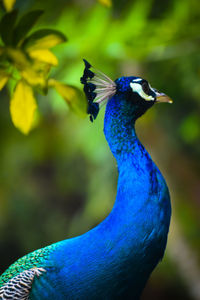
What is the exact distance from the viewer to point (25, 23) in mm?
907

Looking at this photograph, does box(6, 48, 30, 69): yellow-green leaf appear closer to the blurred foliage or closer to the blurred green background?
the blurred foliage

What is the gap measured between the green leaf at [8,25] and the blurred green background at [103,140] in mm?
568

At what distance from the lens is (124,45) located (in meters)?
2.01

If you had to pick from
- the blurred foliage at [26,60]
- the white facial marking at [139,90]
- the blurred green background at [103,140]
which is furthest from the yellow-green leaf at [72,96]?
the blurred green background at [103,140]

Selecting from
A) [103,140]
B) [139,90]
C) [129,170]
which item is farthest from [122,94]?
[103,140]

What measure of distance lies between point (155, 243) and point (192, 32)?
1.28m

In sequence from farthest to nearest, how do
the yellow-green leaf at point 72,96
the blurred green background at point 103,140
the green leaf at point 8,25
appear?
the blurred green background at point 103,140 → the yellow-green leaf at point 72,96 → the green leaf at point 8,25

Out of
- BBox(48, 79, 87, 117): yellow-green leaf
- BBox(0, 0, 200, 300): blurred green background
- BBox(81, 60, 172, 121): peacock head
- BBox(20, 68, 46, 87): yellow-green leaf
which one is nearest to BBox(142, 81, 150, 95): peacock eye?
BBox(81, 60, 172, 121): peacock head

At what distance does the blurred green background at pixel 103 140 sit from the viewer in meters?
1.99

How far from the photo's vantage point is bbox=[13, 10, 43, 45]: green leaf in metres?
0.91

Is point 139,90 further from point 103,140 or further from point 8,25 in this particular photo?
point 103,140

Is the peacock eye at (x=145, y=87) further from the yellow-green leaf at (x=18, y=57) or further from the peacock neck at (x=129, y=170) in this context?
the yellow-green leaf at (x=18, y=57)

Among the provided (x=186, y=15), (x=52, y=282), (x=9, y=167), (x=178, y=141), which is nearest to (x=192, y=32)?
(x=186, y=15)

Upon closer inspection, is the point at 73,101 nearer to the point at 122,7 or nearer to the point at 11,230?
the point at 122,7
